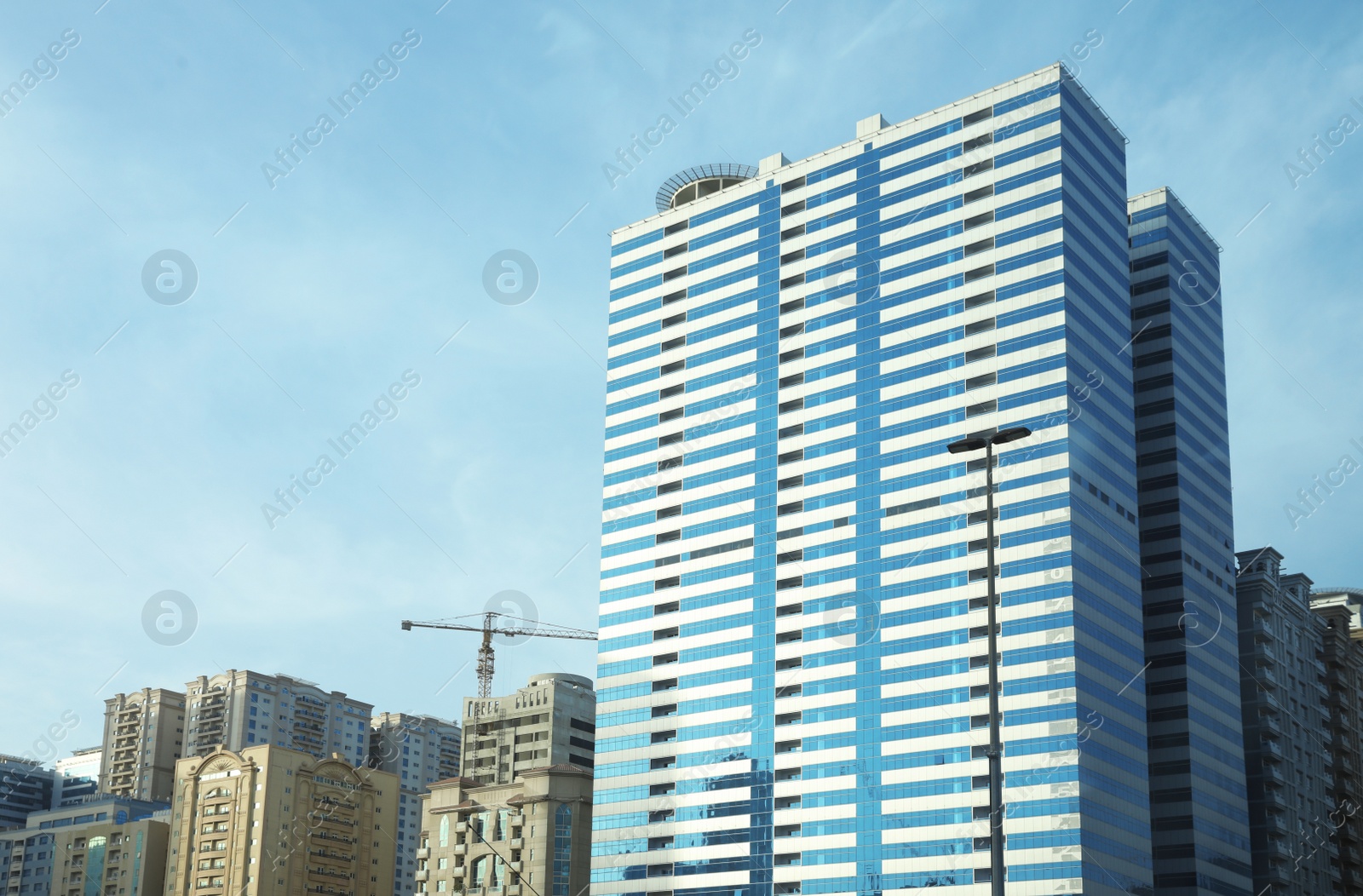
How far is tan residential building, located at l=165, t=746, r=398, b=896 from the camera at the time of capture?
182500 mm

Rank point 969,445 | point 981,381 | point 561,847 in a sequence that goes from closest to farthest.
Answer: point 969,445, point 981,381, point 561,847

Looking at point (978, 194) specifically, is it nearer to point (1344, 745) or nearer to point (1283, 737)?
point (1283, 737)

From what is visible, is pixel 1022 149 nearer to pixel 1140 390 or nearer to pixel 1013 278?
pixel 1013 278

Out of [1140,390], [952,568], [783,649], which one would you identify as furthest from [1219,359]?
[783,649]

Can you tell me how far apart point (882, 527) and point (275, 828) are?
91.8 m

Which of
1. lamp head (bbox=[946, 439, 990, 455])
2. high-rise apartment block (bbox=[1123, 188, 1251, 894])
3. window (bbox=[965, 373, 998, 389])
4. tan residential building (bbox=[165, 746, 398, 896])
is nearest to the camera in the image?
lamp head (bbox=[946, 439, 990, 455])

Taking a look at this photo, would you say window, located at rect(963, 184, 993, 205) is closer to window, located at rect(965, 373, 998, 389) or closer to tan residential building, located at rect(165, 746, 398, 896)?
window, located at rect(965, 373, 998, 389)

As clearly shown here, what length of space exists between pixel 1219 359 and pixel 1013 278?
38227 mm

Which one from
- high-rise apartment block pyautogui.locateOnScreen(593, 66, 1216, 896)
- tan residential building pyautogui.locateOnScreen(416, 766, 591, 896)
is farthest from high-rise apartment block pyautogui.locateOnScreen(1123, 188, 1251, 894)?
tan residential building pyautogui.locateOnScreen(416, 766, 591, 896)

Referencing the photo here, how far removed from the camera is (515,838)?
6344 inches

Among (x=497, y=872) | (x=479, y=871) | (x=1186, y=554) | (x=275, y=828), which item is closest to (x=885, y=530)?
(x=1186, y=554)

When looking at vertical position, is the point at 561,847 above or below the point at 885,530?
below

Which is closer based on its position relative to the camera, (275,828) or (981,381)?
(981,381)

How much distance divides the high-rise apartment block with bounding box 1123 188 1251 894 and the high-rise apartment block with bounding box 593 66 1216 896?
329 centimetres
